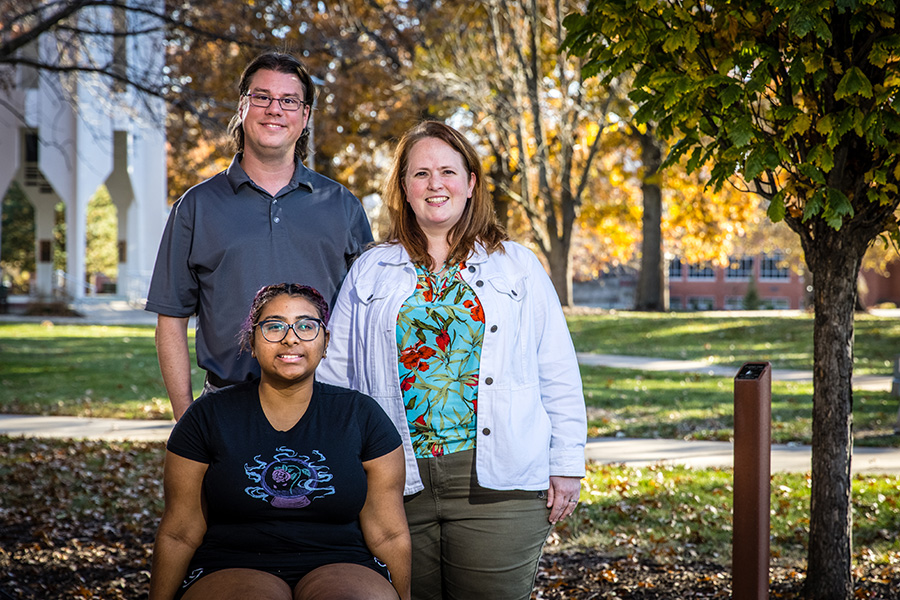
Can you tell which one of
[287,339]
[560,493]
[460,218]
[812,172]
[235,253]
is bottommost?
[560,493]

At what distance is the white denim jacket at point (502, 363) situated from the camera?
9.78 feet

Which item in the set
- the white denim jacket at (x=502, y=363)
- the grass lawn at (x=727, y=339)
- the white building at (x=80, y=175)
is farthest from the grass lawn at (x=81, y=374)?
the grass lawn at (x=727, y=339)

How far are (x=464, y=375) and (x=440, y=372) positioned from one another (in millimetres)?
81

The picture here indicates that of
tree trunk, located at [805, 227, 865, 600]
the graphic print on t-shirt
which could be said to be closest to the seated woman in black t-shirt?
the graphic print on t-shirt

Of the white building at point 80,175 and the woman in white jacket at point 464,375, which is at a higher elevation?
the white building at point 80,175

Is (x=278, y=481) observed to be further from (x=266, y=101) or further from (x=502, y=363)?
(x=266, y=101)

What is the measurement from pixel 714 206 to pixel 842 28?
23.6m

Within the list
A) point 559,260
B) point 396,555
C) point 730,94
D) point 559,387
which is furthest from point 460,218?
point 559,260

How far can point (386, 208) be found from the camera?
339 cm

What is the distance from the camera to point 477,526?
3.02 m

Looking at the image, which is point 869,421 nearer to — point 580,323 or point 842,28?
point 842,28

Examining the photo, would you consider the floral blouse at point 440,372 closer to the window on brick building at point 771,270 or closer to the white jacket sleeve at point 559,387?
the white jacket sleeve at point 559,387

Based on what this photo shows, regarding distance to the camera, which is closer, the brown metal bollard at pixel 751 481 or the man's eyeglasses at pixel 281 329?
the man's eyeglasses at pixel 281 329

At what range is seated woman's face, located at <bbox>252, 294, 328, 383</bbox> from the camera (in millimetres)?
2912
